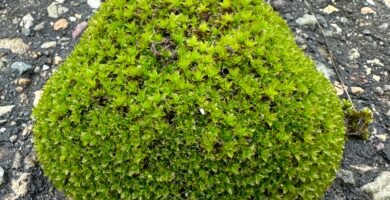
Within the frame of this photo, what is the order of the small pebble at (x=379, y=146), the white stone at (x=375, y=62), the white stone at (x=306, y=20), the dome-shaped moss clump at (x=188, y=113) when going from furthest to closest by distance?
the white stone at (x=306, y=20)
the white stone at (x=375, y=62)
the small pebble at (x=379, y=146)
the dome-shaped moss clump at (x=188, y=113)

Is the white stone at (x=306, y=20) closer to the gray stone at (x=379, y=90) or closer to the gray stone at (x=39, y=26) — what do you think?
the gray stone at (x=379, y=90)

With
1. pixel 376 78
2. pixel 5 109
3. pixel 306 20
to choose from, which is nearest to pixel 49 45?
pixel 5 109

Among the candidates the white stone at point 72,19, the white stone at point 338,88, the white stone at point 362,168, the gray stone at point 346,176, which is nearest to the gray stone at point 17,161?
the white stone at point 72,19

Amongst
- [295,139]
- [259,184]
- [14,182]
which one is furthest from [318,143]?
[14,182]

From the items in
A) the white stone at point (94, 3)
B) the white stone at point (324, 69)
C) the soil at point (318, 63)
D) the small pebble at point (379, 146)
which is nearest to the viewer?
the soil at point (318, 63)

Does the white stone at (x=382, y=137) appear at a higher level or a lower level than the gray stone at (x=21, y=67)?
lower

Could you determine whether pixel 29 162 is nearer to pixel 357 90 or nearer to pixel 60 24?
pixel 60 24

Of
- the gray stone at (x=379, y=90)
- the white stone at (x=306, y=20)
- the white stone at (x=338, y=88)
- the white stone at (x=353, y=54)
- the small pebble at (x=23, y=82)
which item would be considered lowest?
the gray stone at (x=379, y=90)

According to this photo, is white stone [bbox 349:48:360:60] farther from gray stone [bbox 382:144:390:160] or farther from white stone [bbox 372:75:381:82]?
gray stone [bbox 382:144:390:160]
